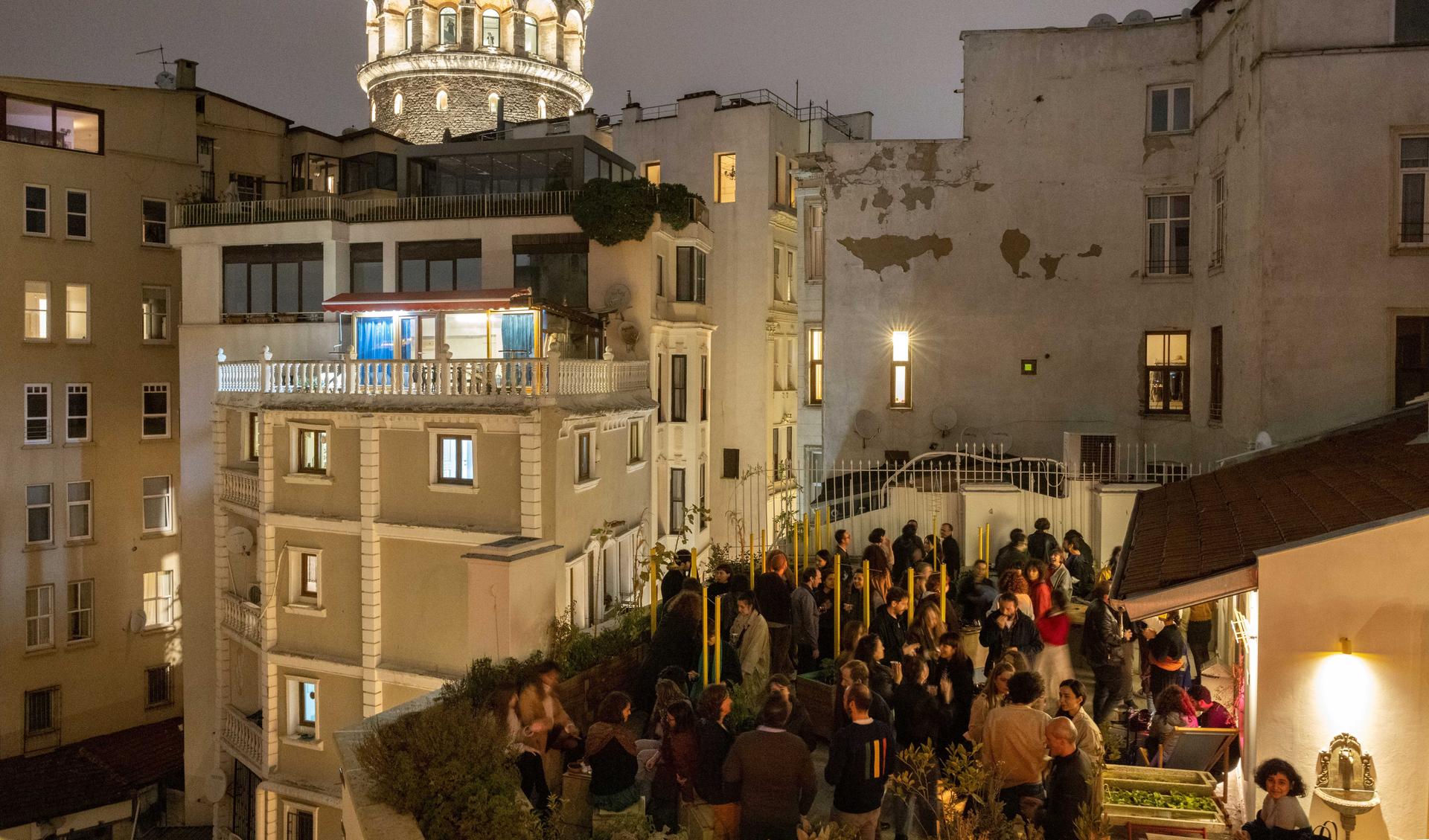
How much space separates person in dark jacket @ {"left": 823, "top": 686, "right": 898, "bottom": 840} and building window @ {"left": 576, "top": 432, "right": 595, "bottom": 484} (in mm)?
14802

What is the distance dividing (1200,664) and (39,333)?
32.7 m

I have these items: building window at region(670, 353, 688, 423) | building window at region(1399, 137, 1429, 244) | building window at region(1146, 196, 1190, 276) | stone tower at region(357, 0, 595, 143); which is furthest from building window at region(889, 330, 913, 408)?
stone tower at region(357, 0, 595, 143)

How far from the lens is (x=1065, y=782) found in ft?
23.0

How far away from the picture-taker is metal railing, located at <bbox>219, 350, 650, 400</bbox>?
2023cm

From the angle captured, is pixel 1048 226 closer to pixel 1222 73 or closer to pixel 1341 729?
pixel 1222 73

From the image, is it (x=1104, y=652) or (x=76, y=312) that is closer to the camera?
(x=1104, y=652)

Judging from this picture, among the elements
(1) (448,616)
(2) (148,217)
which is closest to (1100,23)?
(1) (448,616)

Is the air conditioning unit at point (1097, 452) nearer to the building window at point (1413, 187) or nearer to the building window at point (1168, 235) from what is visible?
the building window at point (1168, 235)

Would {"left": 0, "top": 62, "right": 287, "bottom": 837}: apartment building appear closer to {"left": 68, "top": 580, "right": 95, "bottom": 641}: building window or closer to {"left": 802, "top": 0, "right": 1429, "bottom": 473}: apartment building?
{"left": 68, "top": 580, "right": 95, "bottom": 641}: building window

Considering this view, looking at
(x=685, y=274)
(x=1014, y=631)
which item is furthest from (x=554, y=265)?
(x=1014, y=631)

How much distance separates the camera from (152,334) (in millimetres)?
34125

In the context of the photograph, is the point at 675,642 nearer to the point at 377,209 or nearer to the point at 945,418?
the point at 945,418

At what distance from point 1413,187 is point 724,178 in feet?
76.3

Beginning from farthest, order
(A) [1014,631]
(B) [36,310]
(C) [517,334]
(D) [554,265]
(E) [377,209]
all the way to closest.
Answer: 1. (B) [36,310]
2. (E) [377,209]
3. (D) [554,265]
4. (C) [517,334]
5. (A) [1014,631]
